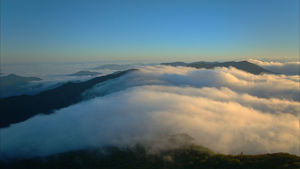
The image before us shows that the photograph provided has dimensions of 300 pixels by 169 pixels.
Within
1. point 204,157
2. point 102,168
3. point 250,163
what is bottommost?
point 102,168

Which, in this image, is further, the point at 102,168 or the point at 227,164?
the point at 102,168

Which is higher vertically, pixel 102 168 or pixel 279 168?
pixel 279 168

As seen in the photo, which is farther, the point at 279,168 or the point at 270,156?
the point at 270,156

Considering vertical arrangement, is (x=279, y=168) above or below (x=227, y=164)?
above

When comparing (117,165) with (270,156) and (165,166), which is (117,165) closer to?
(165,166)

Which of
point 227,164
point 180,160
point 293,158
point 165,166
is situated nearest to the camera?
point 293,158

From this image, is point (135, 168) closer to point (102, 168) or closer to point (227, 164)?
point (102, 168)

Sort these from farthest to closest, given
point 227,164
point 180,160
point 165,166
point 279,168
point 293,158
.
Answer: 1. point 180,160
2. point 165,166
3. point 227,164
4. point 293,158
5. point 279,168

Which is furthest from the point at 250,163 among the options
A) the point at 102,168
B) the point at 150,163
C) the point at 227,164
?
the point at 102,168

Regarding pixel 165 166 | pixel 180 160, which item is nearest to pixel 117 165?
pixel 165 166
